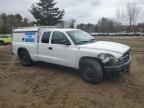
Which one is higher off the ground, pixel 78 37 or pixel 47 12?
pixel 47 12

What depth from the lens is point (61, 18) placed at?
53.5 m

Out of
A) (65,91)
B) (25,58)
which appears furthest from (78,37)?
(25,58)

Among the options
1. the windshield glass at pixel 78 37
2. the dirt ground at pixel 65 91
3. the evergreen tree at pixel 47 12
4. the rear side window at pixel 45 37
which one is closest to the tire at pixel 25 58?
the dirt ground at pixel 65 91

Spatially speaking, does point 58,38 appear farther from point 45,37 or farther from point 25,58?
point 25,58

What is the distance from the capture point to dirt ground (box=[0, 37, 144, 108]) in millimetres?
4809

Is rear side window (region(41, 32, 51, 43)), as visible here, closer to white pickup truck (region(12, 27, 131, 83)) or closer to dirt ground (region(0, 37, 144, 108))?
white pickup truck (region(12, 27, 131, 83))

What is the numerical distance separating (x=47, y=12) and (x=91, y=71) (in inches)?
1902

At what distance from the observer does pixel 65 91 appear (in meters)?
5.66

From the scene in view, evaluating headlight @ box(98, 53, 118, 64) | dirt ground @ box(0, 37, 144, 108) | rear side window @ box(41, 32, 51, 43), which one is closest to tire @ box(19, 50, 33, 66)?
dirt ground @ box(0, 37, 144, 108)

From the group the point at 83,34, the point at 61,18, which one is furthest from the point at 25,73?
the point at 61,18

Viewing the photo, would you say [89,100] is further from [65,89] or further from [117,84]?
[117,84]

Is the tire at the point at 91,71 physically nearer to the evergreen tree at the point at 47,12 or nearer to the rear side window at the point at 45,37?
the rear side window at the point at 45,37

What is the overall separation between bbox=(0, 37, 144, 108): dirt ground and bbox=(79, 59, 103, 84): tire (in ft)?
0.66

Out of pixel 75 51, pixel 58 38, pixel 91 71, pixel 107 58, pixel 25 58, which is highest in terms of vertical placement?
pixel 58 38
